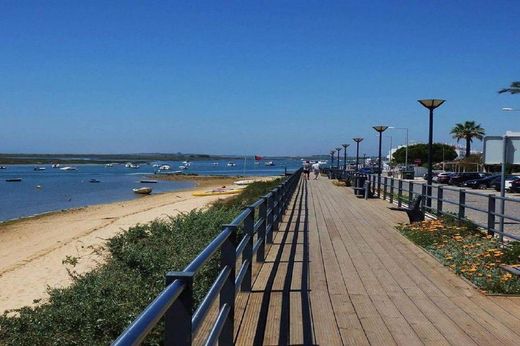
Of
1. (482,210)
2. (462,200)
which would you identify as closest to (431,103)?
(462,200)

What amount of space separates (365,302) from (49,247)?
18644 mm

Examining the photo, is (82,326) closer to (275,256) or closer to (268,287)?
(268,287)

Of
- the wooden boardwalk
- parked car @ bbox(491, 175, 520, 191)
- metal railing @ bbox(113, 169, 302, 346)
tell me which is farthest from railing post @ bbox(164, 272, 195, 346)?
parked car @ bbox(491, 175, 520, 191)

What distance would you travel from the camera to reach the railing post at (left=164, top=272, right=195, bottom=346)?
2.80 metres

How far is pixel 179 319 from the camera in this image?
283 cm

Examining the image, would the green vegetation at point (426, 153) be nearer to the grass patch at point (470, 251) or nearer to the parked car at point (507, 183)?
the parked car at point (507, 183)

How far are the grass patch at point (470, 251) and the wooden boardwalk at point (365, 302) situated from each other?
207 millimetres

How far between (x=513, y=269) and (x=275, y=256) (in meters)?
3.74

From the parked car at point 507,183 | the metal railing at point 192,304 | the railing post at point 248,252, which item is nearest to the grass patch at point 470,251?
the railing post at point 248,252

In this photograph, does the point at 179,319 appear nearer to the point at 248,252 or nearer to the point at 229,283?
the point at 229,283

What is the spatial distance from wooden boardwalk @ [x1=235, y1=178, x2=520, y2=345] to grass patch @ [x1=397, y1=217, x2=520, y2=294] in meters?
0.21

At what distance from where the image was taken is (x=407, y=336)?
550 cm

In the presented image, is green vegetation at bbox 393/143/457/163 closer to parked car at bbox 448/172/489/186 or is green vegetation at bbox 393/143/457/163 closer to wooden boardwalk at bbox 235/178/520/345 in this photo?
parked car at bbox 448/172/489/186

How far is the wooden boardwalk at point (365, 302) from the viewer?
5500 millimetres
